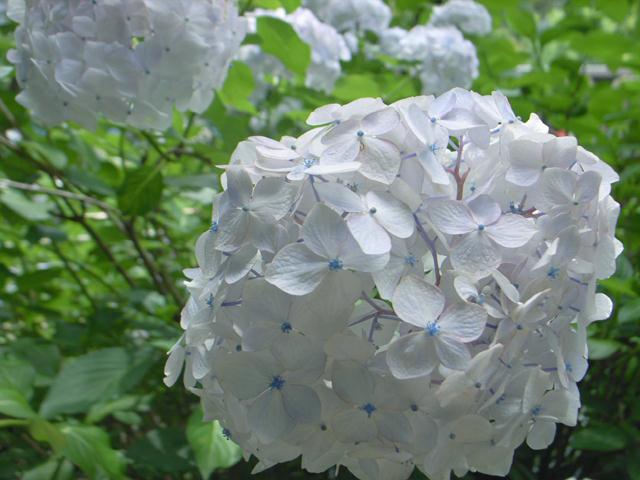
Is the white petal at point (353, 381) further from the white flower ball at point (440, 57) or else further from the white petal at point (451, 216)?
the white flower ball at point (440, 57)

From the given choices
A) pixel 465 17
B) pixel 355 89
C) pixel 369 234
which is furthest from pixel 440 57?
pixel 369 234

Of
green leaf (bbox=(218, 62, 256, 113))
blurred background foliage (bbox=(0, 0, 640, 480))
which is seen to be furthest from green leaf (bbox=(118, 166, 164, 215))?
A: green leaf (bbox=(218, 62, 256, 113))

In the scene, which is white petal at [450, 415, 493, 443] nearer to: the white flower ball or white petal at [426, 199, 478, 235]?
white petal at [426, 199, 478, 235]

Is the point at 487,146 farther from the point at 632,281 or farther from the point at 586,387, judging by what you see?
the point at 586,387

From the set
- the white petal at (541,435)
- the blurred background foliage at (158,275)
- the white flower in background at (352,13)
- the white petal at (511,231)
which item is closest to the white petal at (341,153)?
the white petal at (511,231)

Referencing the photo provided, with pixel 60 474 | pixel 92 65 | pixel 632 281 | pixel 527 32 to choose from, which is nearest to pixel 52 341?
pixel 60 474

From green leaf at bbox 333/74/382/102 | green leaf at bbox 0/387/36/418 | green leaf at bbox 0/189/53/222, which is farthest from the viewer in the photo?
green leaf at bbox 333/74/382/102
